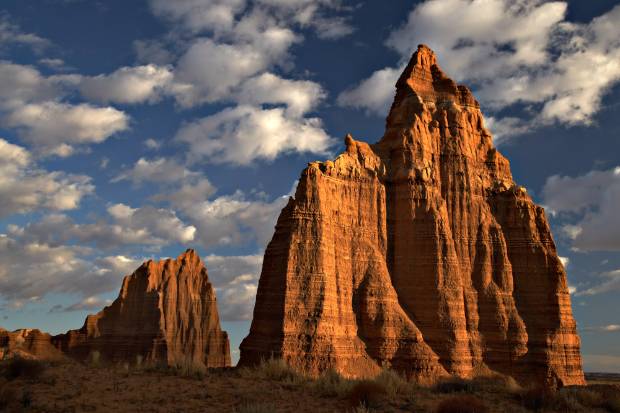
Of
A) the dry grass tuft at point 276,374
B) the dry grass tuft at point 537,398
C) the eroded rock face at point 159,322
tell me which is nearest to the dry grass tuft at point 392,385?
the dry grass tuft at point 276,374

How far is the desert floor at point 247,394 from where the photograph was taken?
20.8 metres

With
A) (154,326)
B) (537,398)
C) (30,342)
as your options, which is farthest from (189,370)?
(30,342)

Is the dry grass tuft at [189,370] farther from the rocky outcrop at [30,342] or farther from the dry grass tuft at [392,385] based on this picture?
the rocky outcrop at [30,342]

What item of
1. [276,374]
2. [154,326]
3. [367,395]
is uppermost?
[154,326]

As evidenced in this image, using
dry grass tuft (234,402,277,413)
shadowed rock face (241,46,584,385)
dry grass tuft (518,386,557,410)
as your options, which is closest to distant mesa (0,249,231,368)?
shadowed rock face (241,46,584,385)

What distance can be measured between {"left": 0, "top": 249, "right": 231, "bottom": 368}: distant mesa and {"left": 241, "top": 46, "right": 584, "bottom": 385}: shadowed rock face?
1336 inches

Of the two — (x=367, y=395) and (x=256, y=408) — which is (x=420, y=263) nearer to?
(x=367, y=395)

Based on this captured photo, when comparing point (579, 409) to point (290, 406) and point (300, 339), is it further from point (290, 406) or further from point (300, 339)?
point (300, 339)

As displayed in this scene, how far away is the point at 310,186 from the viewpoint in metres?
50.8

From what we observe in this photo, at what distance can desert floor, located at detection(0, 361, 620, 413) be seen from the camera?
20.8 meters

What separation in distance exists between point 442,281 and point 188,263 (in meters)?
46.6

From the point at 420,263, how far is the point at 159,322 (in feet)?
133

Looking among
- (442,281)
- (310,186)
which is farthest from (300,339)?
(442,281)

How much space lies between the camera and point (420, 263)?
5600 centimetres
